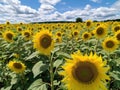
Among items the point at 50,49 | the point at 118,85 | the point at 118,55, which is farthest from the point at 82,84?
the point at 118,55

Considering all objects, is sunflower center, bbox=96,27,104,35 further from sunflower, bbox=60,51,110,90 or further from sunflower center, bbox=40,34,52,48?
sunflower, bbox=60,51,110,90

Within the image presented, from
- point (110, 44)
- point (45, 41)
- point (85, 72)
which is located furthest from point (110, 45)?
point (85, 72)

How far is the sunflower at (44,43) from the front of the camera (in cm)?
431

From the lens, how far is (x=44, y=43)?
4.43 m

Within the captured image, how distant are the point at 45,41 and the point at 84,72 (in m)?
1.68

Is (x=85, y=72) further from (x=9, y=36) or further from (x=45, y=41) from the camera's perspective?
(x=9, y=36)

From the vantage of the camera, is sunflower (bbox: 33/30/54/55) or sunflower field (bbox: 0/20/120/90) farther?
sunflower (bbox: 33/30/54/55)

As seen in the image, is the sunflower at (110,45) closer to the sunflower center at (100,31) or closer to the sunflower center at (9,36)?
the sunflower center at (100,31)

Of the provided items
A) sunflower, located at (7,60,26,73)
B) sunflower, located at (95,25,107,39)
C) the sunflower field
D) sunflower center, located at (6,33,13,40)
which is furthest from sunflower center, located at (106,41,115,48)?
sunflower center, located at (6,33,13,40)

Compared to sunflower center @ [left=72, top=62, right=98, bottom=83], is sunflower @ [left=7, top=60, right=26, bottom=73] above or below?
below

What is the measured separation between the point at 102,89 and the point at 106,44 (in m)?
4.06

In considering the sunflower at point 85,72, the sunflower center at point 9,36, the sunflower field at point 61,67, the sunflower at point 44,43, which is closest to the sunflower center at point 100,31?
the sunflower field at point 61,67

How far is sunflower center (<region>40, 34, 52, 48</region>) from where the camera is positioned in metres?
4.38

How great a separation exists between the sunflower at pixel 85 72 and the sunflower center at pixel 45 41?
56.3 inches
